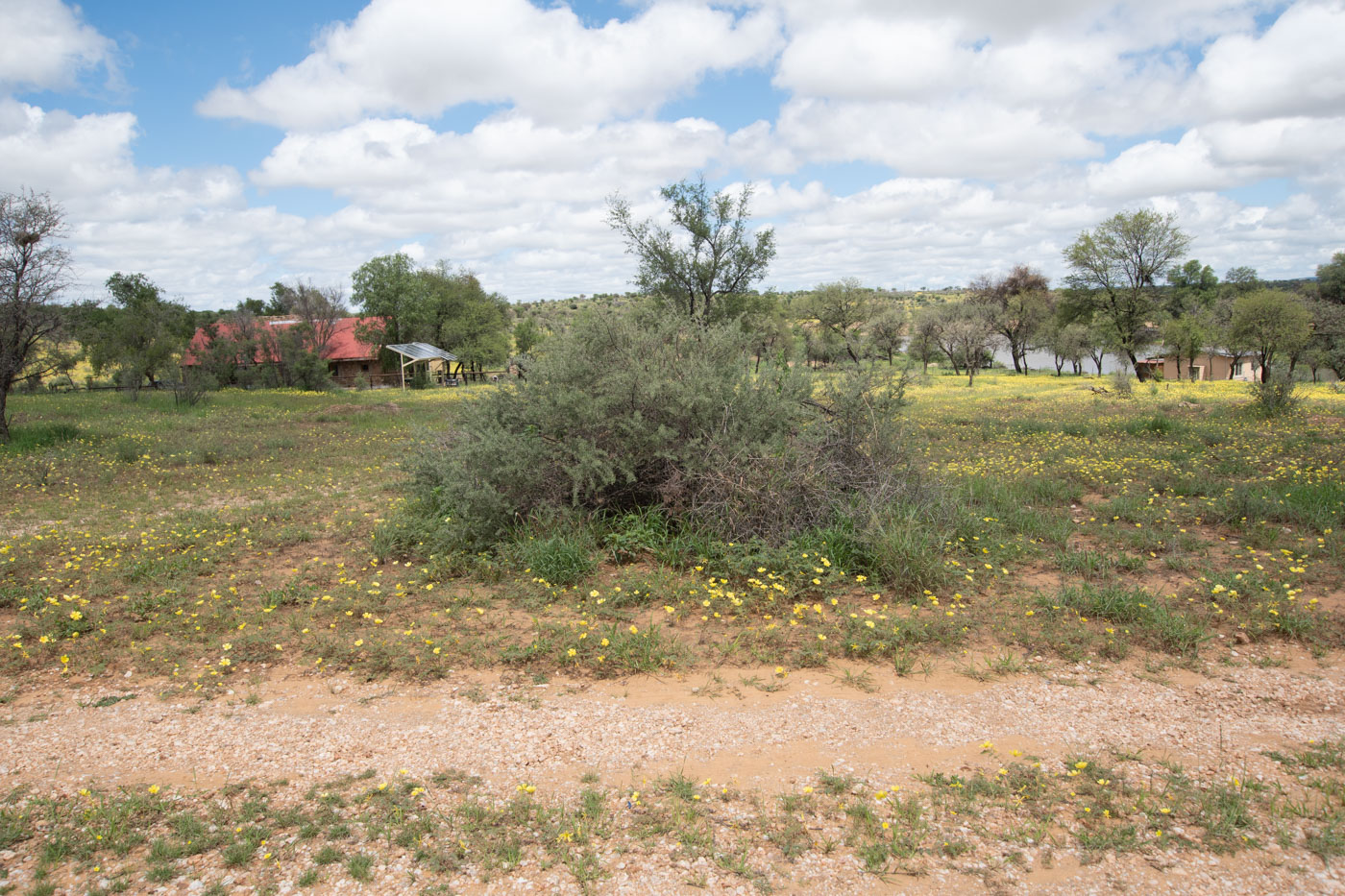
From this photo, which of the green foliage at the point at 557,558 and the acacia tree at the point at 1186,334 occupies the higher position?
the acacia tree at the point at 1186,334

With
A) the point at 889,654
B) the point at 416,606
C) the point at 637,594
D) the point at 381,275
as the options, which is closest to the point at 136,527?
the point at 416,606

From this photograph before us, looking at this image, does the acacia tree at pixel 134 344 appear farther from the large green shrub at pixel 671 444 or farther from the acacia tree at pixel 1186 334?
the acacia tree at pixel 1186 334

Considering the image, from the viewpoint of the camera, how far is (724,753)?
12.7 ft

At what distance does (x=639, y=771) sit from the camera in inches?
146

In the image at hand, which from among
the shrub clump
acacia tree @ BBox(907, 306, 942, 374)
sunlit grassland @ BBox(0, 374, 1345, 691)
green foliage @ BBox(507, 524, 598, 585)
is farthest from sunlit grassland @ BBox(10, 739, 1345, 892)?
acacia tree @ BBox(907, 306, 942, 374)

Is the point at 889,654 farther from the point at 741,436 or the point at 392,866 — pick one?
the point at 392,866

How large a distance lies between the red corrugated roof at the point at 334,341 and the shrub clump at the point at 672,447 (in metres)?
30.9

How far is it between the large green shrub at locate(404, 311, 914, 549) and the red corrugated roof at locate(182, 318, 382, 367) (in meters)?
30.9

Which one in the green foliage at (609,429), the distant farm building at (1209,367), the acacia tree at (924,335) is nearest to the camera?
the green foliage at (609,429)

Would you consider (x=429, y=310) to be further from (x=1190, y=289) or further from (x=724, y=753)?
(x=1190, y=289)

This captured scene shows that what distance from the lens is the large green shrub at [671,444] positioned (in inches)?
273

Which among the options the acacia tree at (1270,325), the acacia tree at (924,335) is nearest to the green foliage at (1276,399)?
the acacia tree at (1270,325)

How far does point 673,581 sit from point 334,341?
46.3 m

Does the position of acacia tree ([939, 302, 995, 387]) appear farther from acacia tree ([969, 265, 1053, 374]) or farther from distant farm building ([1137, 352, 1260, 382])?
distant farm building ([1137, 352, 1260, 382])
